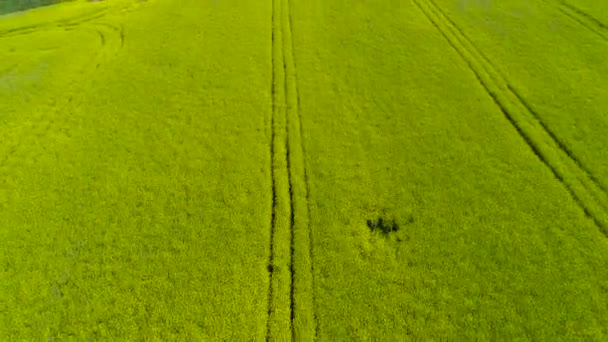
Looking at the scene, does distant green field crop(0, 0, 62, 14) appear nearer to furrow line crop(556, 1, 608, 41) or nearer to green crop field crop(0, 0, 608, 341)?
green crop field crop(0, 0, 608, 341)

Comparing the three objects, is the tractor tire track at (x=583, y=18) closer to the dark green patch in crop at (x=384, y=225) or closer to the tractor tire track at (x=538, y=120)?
the tractor tire track at (x=538, y=120)

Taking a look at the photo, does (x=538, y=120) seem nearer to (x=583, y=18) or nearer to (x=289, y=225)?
(x=583, y=18)

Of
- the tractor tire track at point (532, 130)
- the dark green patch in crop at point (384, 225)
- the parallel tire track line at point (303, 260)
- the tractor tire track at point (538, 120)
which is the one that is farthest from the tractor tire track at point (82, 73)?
the tractor tire track at point (538, 120)

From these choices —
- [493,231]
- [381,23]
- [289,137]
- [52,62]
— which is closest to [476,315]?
[493,231]

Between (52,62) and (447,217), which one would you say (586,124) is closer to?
(447,217)

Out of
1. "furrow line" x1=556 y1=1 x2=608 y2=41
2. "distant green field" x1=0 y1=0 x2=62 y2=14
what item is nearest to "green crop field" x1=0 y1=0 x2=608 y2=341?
"furrow line" x1=556 y1=1 x2=608 y2=41

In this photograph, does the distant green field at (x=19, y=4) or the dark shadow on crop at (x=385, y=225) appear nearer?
the dark shadow on crop at (x=385, y=225)
